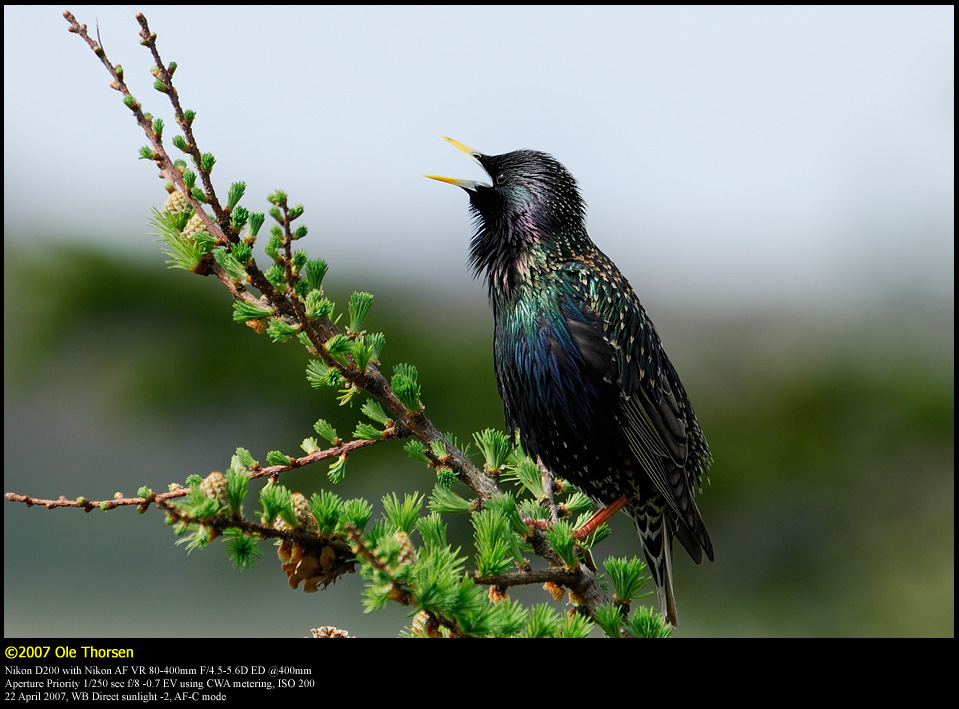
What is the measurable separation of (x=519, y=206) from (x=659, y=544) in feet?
3.93

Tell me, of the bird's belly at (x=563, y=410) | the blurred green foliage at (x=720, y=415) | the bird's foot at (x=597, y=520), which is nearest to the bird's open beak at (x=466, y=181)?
the bird's belly at (x=563, y=410)

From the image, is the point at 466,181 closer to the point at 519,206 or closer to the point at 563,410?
the point at 519,206

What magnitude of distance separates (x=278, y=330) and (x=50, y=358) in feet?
18.7

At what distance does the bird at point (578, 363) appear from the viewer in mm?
2197

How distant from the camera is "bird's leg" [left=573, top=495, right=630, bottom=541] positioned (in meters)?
2.16

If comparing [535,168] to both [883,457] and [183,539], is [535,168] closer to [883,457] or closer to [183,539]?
[183,539]

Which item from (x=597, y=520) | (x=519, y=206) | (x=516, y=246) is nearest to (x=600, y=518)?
(x=597, y=520)

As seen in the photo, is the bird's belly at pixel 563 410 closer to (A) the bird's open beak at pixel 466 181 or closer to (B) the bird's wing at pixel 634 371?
(B) the bird's wing at pixel 634 371

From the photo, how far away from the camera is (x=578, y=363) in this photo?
7.14ft

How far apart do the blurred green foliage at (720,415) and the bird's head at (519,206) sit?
315 centimetres
